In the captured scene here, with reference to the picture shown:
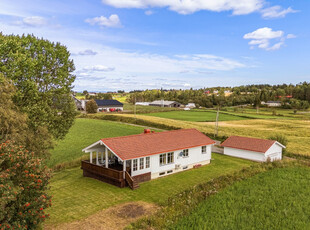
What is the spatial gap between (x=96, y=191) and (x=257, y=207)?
12468 mm

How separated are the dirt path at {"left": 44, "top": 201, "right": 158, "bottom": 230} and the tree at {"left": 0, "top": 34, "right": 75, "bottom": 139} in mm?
10233

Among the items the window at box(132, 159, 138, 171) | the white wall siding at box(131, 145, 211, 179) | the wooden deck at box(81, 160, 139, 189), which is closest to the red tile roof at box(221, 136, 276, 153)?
the white wall siding at box(131, 145, 211, 179)

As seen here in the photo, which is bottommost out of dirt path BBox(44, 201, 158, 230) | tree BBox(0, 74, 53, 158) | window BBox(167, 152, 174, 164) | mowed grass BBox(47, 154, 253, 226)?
mowed grass BBox(47, 154, 253, 226)

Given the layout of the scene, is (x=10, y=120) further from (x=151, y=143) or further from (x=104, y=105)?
(x=104, y=105)

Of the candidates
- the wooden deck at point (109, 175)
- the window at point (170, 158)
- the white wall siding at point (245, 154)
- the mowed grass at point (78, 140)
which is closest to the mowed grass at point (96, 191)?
the wooden deck at point (109, 175)

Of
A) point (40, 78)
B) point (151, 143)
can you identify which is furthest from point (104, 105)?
point (151, 143)

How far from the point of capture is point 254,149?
3167 cm

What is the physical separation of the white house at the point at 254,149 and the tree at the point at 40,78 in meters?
22.3

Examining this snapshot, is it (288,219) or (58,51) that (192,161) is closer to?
(288,219)

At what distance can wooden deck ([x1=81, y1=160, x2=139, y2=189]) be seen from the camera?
20.7 meters

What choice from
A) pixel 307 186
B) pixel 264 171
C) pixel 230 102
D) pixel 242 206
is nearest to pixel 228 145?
pixel 264 171

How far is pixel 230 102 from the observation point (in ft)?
460

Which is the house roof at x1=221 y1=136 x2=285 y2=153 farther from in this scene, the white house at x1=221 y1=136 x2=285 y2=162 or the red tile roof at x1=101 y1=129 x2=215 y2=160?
the red tile roof at x1=101 y1=129 x2=215 y2=160

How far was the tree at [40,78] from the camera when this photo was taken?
19500mm
